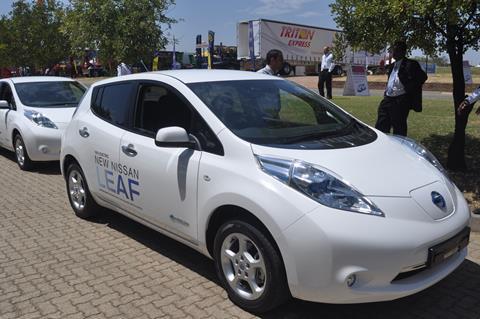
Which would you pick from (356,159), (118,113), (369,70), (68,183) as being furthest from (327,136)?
(369,70)

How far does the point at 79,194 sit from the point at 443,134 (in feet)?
20.6

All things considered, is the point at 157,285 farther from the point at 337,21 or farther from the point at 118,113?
the point at 337,21

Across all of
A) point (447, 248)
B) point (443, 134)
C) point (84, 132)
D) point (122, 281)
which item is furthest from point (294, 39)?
point (447, 248)

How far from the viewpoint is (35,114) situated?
8.70m

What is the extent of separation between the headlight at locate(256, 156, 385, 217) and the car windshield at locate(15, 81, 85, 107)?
7009 mm

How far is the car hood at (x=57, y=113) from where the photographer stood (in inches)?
341

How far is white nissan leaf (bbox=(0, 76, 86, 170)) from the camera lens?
8.44 m

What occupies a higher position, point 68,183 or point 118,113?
point 118,113

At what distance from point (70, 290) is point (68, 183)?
6.85 ft

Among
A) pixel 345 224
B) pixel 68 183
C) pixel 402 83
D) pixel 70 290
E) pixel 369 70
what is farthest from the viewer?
pixel 369 70

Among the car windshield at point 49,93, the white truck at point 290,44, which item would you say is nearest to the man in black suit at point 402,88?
the car windshield at point 49,93

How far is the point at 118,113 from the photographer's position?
4902mm

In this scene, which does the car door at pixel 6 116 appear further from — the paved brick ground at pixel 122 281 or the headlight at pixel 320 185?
the headlight at pixel 320 185

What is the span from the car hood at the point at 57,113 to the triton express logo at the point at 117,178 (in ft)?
13.1
